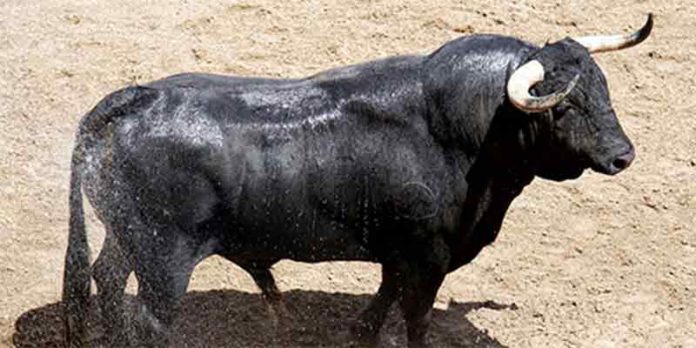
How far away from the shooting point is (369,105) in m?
7.61

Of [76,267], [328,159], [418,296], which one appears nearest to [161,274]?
[76,267]

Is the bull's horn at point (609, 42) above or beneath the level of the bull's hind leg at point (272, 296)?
above

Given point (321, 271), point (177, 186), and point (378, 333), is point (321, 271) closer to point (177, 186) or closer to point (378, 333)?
point (378, 333)

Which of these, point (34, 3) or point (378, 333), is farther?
point (34, 3)

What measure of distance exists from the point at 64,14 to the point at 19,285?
331 cm

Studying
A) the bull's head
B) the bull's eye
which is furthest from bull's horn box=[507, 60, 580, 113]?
the bull's eye

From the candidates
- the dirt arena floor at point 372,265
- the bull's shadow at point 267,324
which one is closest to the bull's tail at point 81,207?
the bull's shadow at point 267,324

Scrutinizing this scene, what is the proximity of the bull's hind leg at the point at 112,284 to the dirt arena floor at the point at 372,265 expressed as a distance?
42 centimetres

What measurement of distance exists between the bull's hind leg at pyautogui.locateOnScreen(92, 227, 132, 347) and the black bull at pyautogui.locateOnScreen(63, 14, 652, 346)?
0.11ft

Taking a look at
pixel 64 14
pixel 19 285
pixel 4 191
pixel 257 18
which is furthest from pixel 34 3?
pixel 19 285

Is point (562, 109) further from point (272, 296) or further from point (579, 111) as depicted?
point (272, 296)

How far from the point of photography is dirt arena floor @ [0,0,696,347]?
8680 millimetres

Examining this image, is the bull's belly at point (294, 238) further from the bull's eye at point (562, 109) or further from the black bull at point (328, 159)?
the bull's eye at point (562, 109)

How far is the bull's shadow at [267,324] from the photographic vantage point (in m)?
8.46
